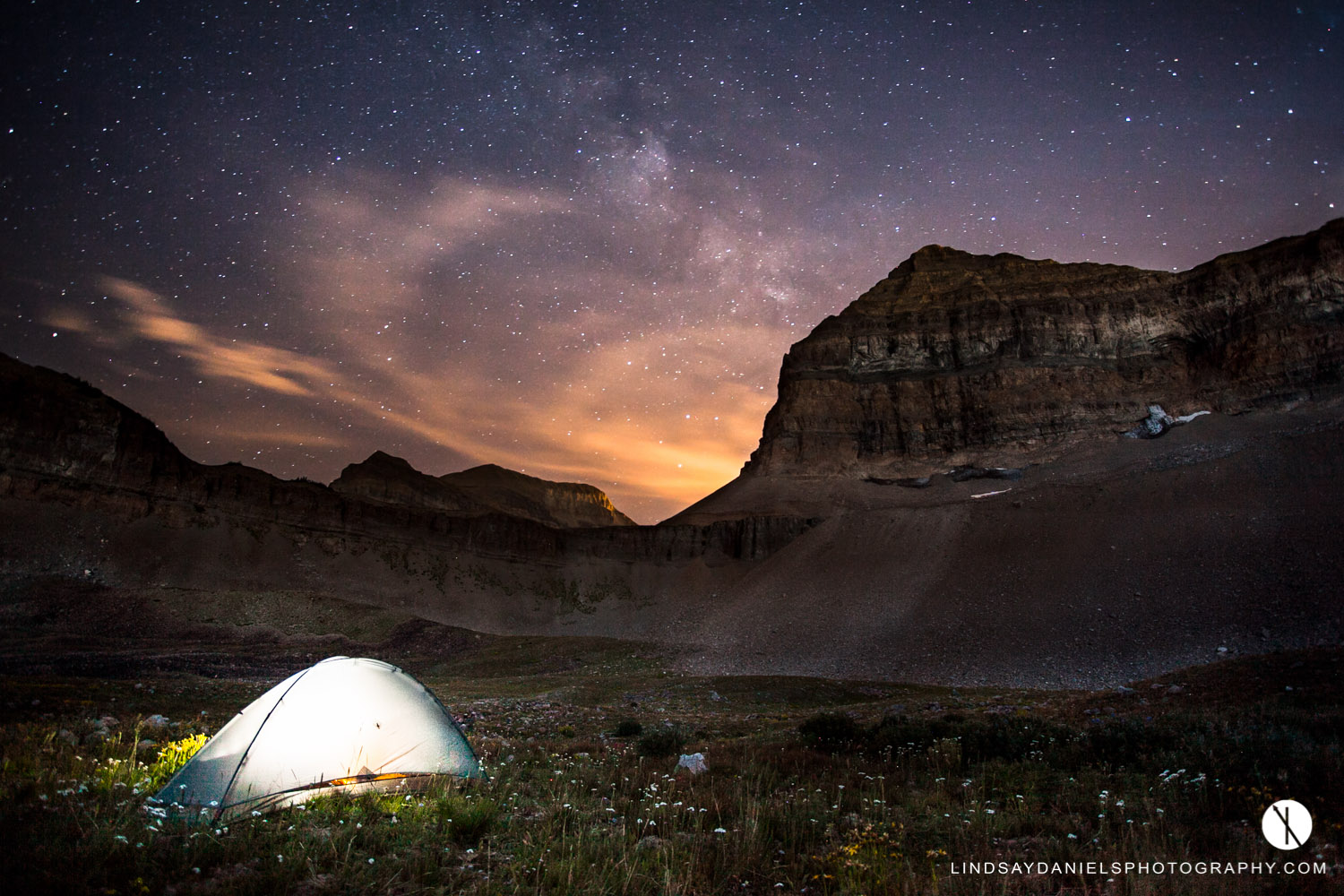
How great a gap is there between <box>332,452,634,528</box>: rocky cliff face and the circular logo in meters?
80.2

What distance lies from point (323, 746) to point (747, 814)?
5670 millimetres

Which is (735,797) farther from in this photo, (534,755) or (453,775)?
(534,755)

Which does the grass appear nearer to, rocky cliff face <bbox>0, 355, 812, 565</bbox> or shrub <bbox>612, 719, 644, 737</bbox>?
shrub <bbox>612, 719, 644, 737</bbox>

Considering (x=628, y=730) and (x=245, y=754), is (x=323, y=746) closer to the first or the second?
(x=245, y=754)

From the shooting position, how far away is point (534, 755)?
1292 centimetres

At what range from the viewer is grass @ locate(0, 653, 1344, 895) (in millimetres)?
5695

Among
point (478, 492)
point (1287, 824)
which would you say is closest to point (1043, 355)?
point (1287, 824)

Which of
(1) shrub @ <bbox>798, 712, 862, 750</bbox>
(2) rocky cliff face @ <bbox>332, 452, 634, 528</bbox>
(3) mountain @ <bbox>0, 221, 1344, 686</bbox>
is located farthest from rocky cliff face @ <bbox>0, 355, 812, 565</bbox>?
(1) shrub @ <bbox>798, 712, 862, 750</bbox>

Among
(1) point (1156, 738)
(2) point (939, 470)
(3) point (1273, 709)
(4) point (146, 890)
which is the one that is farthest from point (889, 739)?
(2) point (939, 470)

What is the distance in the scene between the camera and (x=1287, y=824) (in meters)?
6.68

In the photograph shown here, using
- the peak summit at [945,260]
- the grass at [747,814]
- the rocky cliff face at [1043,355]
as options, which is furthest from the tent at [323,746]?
the peak summit at [945,260]

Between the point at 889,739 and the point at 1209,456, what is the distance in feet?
181

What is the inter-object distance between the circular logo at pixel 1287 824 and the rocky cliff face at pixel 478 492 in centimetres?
8022

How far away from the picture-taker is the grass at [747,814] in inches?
224
